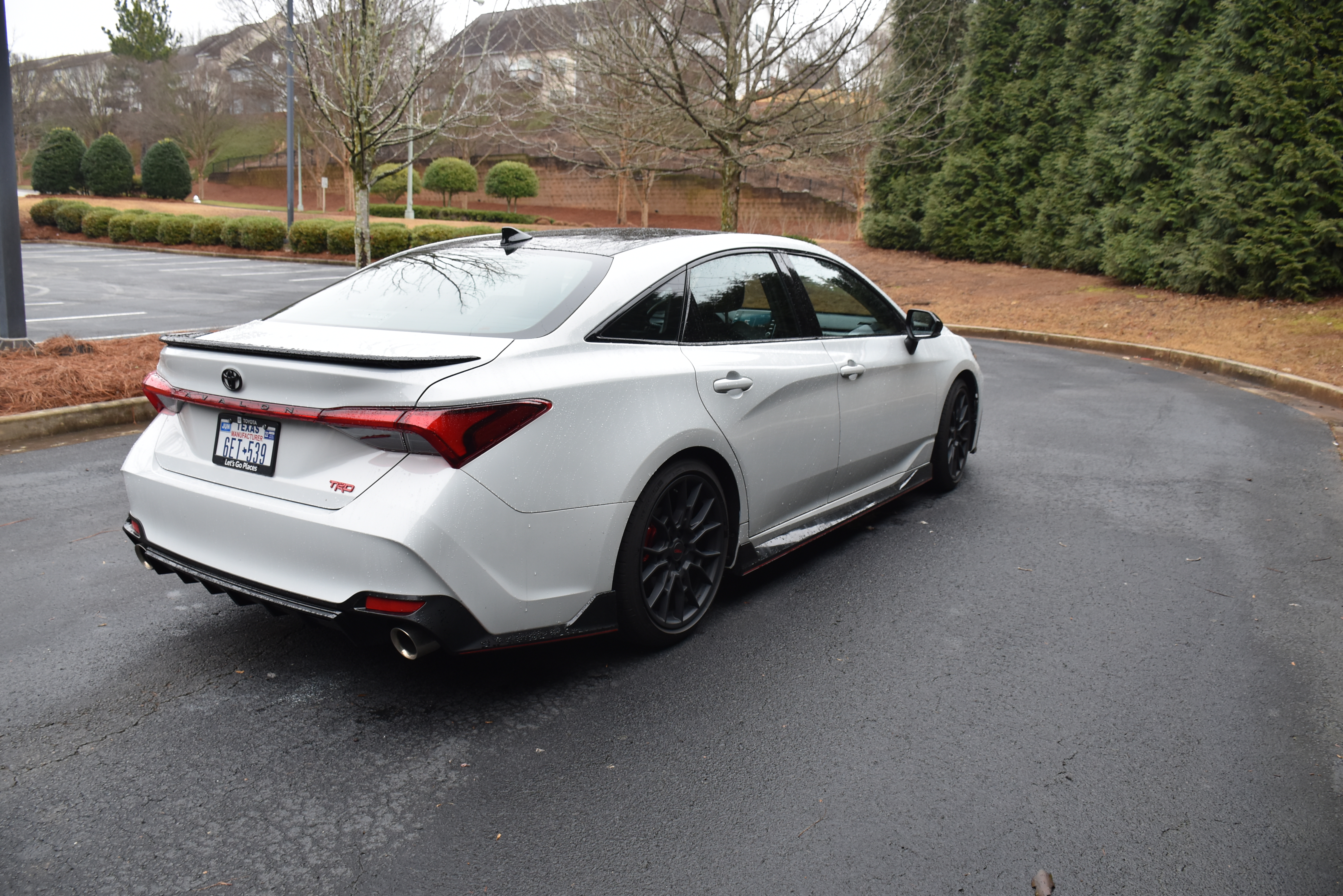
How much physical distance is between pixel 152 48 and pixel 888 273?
7956 centimetres

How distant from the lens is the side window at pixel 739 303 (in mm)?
4047

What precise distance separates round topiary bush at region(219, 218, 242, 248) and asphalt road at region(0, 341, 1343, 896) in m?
26.2

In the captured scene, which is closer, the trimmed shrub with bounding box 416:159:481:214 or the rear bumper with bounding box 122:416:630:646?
the rear bumper with bounding box 122:416:630:646

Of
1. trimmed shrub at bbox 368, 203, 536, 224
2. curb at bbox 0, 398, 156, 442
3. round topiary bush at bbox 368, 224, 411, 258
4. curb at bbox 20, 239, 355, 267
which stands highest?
trimmed shrub at bbox 368, 203, 536, 224

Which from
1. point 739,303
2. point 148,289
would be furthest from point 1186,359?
point 148,289

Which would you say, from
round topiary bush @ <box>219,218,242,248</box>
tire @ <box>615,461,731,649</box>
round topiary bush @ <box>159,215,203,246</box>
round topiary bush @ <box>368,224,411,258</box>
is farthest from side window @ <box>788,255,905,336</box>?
round topiary bush @ <box>159,215,203,246</box>

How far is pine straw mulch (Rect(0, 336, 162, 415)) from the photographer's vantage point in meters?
7.25

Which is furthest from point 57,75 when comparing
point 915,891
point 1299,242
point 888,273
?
point 915,891

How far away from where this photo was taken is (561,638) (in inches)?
131

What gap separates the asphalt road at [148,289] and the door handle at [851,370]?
982 centimetres

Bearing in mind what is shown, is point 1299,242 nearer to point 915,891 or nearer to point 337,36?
point 337,36

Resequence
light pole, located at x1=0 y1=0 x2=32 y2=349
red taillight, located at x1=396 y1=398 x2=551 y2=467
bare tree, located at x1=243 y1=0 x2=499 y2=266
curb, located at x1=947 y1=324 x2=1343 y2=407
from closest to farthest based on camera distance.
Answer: red taillight, located at x1=396 y1=398 x2=551 y2=467
light pole, located at x1=0 y1=0 x2=32 y2=349
curb, located at x1=947 y1=324 x2=1343 y2=407
bare tree, located at x1=243 y1=0 x2=499 y2=266

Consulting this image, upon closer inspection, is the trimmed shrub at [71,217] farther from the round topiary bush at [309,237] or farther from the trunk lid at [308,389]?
the trunk lid at [308,389]

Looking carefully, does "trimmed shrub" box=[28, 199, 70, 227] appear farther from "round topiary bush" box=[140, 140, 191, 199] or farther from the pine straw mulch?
the pine straw mulch
